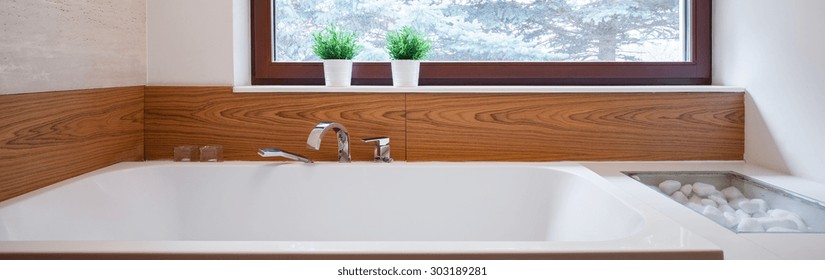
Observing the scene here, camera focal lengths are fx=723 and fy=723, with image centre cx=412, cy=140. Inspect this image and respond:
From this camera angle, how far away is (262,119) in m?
2.22

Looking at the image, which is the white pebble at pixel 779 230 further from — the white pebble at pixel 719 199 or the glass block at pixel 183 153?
the glass block at pixel 183 153

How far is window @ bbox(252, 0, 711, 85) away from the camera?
2.41m

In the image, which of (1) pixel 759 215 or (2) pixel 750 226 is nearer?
(2) pixel 750 226

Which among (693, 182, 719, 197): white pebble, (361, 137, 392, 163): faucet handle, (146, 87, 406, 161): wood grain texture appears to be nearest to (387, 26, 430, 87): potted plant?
(146, 87, 406, 161): wood grain texture

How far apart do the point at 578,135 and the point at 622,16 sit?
508 millimetres

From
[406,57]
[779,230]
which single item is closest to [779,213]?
[779,230]

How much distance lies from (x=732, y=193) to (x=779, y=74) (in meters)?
0.36

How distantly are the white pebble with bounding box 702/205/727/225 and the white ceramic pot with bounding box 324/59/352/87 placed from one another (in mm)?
1147

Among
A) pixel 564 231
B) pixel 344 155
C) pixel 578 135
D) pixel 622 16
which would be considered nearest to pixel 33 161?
pixel 344 155

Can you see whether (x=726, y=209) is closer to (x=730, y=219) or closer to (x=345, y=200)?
(x=730, y=219)

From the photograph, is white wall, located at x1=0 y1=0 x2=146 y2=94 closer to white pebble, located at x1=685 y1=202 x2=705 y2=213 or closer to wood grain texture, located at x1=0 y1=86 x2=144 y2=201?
wood grain texture, located at x1=0 y1=86 x2=144 y2=201

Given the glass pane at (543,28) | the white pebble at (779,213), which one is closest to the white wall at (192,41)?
the glass pane at (543,28)

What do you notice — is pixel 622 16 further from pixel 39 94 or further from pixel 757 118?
pixel 39 94

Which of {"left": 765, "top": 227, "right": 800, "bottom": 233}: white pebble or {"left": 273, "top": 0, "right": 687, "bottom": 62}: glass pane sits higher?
{"left": 273, "top": 0, "right": 687, "bottom": 62}: glass pane
